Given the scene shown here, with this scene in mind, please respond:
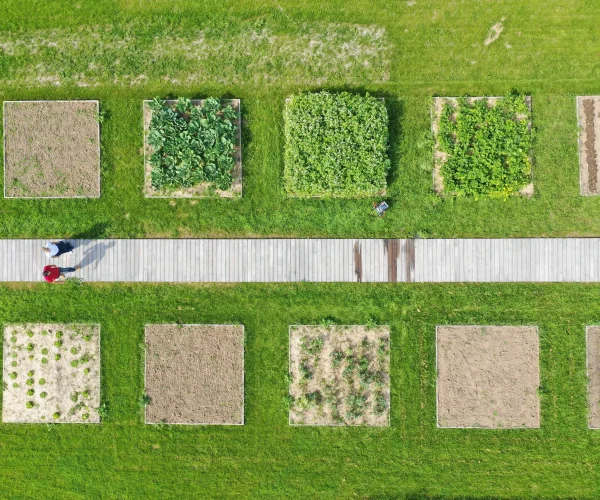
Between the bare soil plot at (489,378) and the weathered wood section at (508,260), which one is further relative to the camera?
the weathered wood section at (508,260)

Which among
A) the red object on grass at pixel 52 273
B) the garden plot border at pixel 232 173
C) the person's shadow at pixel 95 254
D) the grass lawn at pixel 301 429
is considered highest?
the garden plot border at pixel 232 173

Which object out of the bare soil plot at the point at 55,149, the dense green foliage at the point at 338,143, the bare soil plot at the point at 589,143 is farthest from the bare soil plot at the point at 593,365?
the bare soil plot at the point at 55,149

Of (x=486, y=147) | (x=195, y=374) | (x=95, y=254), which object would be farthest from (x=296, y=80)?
(x=195, y=374)

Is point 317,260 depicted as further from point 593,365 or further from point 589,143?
point 589,143

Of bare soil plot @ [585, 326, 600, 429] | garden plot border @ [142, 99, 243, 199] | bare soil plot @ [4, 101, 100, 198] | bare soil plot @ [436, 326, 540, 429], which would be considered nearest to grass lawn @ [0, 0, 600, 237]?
garden plot border @ [142, 99, 243, 199]

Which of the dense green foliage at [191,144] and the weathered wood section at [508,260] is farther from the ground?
the dense green foliage at [191,144]

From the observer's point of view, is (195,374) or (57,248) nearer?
(57,248)

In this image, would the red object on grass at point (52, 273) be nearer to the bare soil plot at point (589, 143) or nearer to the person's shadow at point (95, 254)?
the person's shadow at point (95, 254)

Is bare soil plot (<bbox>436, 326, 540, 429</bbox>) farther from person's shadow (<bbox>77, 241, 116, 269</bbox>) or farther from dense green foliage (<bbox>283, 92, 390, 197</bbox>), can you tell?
person's shadow (<bbox>77, 241, 116, 269</bbox>)
